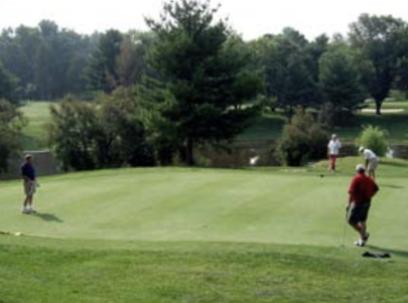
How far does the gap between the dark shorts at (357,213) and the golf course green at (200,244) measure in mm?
473

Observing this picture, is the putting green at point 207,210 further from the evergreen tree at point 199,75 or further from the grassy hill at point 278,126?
the grassy hill at point 278,126

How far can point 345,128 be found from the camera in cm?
9550

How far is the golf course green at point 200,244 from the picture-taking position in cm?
1295

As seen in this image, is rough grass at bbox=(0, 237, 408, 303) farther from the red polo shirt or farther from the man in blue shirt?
the man in blue shirt

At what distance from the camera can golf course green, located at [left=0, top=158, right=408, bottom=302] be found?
12.9m

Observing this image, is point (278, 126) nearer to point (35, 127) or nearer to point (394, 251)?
point (35, 127)

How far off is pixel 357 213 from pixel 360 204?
0.74 ft

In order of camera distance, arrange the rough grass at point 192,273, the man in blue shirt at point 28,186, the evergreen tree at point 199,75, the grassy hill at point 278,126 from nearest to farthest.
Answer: the rough grass at point 192,273 < the man in blue shirt at point 28,186 < the evergreen tree at point 199,75 < the grassy hill at point 278,126

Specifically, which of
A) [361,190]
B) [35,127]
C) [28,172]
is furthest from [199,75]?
[35,127]

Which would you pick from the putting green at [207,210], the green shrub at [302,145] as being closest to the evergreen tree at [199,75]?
the green shrub at [302,145]

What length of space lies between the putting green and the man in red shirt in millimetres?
351

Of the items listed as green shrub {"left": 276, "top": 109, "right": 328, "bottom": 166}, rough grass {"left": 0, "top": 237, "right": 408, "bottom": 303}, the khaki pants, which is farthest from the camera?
green shrub {"left": 276, "top": 109, "right": 328, "bottom": 166}

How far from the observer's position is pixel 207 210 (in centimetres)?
2034

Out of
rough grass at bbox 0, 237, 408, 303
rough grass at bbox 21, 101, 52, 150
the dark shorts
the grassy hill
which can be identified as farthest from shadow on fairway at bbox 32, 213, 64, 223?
the grassy hill
